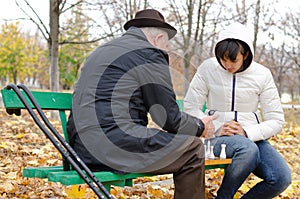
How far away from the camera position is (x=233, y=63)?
3.48 metres

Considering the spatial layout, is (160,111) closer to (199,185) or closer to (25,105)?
(199,185)

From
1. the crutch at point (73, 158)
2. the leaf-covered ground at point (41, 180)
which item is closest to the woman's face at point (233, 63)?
the leaf-covered ground at point (41, 180)

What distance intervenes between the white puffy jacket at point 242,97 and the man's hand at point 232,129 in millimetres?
55

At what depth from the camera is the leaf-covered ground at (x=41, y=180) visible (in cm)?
365

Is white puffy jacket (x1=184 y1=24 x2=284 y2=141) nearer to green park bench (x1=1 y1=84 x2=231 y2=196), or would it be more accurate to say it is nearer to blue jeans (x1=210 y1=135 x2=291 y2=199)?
blue jeans (x1=210 y1=135 x2=291 y2=199)

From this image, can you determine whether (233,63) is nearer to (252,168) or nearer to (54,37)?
(252,168)

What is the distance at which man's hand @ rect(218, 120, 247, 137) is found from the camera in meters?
3.48

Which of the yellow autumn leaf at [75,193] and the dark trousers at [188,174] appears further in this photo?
the yellow autumn leaf at [75,193]

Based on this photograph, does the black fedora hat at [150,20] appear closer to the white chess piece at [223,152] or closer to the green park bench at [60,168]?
the green park bench at [60,168]

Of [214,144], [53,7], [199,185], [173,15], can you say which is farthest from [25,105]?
[173,15]

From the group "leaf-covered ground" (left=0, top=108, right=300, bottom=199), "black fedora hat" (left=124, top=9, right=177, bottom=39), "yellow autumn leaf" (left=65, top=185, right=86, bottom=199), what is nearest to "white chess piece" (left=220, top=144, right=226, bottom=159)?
"leaf-covered ground" (left=0, top=108, right=300, bottom=199)

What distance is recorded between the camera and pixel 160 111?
2.74 metres

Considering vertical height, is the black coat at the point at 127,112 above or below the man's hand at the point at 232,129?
above

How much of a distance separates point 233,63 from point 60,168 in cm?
152
